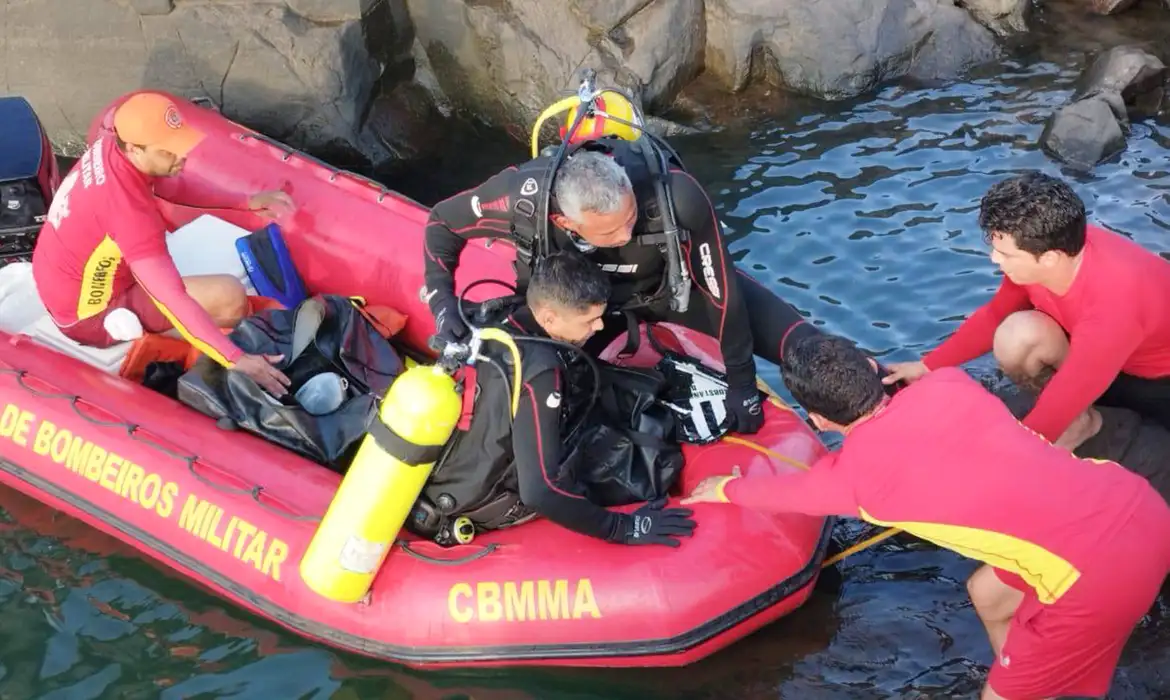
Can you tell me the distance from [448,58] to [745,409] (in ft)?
13.4

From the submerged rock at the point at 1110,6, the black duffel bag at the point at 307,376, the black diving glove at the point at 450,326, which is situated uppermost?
the submerged rock at the point at 1110,6

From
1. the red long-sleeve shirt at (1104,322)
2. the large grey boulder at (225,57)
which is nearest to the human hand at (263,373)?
the red long-sleeve shirt at (1104,322)

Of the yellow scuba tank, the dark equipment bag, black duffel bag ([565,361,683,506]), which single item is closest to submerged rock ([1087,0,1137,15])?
black duffel bag ([565,361,683,506])

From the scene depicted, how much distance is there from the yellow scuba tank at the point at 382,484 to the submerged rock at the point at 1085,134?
14.1 ft

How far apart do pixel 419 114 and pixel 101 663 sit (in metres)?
4.26

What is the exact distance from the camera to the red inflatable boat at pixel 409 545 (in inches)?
134

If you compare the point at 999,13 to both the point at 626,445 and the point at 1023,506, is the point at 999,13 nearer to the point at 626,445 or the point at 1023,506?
the point at 626,445

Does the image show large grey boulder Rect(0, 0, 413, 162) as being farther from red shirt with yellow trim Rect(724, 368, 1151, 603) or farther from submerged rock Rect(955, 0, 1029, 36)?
red shirt with yellow trim Rect(724, 368, 1151, 603)

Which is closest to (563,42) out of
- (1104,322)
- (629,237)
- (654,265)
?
(654,265)

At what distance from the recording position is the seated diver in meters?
3.20

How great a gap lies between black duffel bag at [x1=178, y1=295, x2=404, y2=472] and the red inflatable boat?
0.09 m

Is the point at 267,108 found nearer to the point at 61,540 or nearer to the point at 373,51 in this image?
the point at 373,51

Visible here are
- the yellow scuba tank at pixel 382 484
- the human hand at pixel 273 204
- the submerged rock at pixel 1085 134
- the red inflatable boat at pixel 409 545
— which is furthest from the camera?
the submerged rock at pixel 1085 134

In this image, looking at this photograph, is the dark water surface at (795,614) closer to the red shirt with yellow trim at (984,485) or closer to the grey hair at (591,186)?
the red shirt with yellow trim at (984,485)
